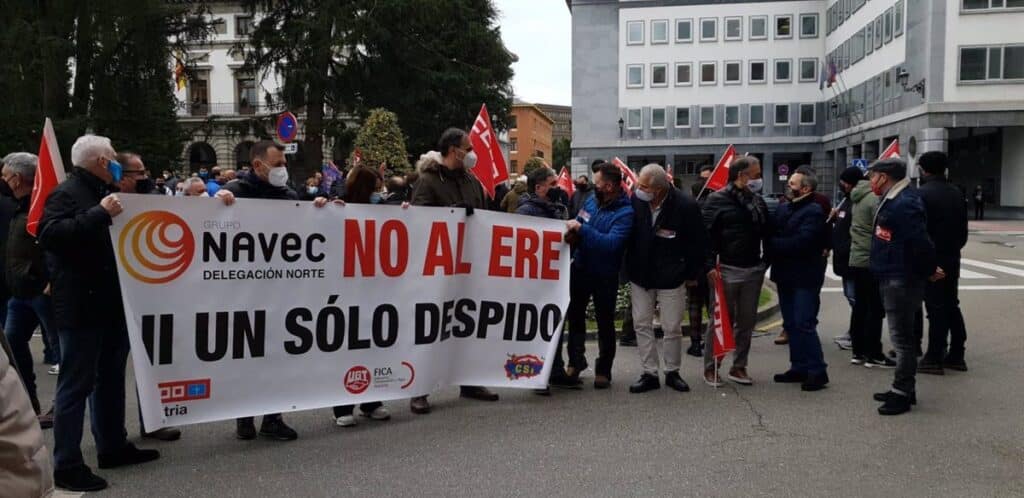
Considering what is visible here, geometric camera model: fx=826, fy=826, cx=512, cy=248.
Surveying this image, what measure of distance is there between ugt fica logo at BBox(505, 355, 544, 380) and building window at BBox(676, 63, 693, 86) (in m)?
60.1

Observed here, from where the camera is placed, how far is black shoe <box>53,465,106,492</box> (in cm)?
472

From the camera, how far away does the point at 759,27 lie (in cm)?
6278

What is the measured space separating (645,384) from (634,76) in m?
59.9

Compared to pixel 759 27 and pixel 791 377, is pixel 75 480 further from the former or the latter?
pixel 759 27

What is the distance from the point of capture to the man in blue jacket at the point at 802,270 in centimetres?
707

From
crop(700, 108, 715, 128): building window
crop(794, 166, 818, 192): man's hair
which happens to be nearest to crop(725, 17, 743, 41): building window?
crop(700, 108, 715, 128): building window

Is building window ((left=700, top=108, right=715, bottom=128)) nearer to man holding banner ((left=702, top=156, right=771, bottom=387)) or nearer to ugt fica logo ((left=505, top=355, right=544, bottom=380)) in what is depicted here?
man holding banner ((left=702, top=156, right=771, bottom=387))

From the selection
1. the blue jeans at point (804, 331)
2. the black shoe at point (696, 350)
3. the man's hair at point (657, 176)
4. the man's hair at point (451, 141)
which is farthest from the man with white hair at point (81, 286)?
the black shoe at point (696, 350)

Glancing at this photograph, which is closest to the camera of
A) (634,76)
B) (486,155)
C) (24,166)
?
(24,166)

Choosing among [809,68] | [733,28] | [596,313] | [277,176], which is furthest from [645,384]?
[809,68]

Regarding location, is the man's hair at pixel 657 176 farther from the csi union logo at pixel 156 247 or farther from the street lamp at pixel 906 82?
the street lamp at pixel 906 82

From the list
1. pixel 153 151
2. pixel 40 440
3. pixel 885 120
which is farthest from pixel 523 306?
pixel 885 120

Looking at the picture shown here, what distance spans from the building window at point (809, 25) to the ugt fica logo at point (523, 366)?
2444 inches

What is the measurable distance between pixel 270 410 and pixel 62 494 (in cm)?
135
